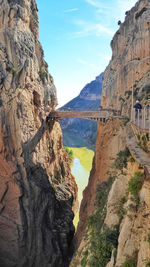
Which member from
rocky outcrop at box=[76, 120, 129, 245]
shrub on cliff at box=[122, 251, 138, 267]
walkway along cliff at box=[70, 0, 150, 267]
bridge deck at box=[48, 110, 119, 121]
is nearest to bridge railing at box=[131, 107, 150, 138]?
walkway along cliff at box=[70, 0, 150, 267]

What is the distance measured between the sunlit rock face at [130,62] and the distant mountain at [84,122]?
6488cm

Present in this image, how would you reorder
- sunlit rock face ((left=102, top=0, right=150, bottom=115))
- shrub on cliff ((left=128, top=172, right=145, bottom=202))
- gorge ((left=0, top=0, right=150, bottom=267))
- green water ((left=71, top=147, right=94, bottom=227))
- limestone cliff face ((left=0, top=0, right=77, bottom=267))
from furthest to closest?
green water ((left=71, top=147, right=94, bottom=227)) < sunlit rock face ((left=102, top=0, right=150, bottom=115)) < limestone cliff face ((left=0, top=0, right=77, bottom=267)) < gorge ((left=0, top=0, right=150, bottom=267)) < shrub on cliff ((left=128, top=172, right=145, bottom=202))

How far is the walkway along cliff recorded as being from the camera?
784 cm

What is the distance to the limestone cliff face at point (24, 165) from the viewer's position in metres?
20.4

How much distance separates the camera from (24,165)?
21.6 meters

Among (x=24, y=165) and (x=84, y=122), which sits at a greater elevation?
(x=84, y=122)

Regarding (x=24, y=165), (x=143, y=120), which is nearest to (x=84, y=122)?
(x=24, y=165)

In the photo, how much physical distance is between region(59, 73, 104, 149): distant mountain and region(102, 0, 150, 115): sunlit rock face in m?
64.9

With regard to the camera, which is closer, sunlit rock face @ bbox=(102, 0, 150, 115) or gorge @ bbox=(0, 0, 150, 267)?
gorge @ bbox=(0, 0, 150, 267)

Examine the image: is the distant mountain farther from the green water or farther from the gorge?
the gorge

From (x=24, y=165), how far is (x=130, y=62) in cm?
1997

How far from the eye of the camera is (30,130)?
926 inches

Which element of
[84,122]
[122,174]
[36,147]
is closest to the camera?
[122,174]

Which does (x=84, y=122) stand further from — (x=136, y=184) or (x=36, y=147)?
(x=136, y=184)
